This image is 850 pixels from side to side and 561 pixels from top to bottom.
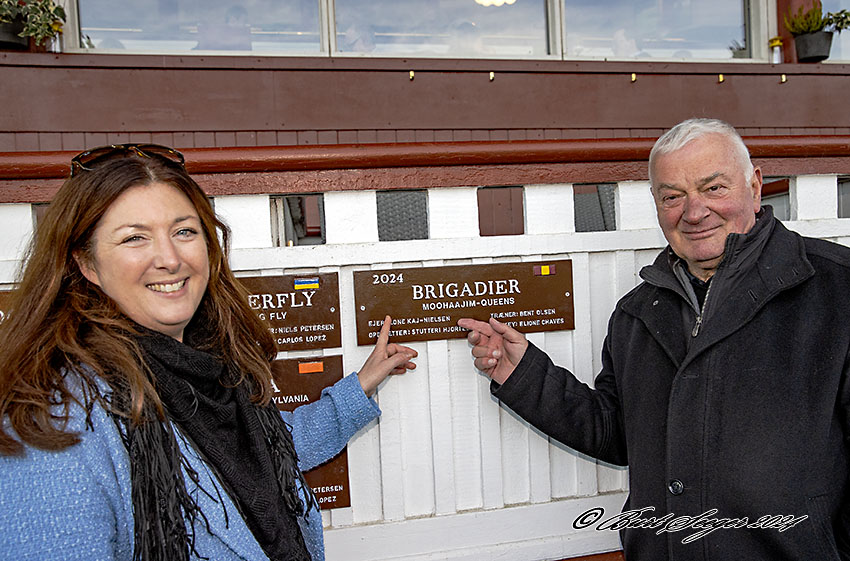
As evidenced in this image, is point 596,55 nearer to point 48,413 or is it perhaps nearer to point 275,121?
point 275,121

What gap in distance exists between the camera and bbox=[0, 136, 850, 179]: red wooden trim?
1738 millimetres

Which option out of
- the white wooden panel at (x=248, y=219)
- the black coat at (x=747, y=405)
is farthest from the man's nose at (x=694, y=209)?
the white wooden panel at (x=248, y=219)

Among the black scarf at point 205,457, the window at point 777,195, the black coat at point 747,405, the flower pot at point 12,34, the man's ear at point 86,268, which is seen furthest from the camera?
the flower pot at point 12,34

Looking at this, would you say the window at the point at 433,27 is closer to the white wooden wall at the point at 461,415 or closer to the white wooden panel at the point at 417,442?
the white wooden wall at the point at 461,415

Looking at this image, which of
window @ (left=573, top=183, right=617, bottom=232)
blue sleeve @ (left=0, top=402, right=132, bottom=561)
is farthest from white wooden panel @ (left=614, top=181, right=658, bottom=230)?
window @ (left=573, top=183, right=617, bottom=232)

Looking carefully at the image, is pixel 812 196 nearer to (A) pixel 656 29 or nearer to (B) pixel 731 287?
(B) pixel 731 287

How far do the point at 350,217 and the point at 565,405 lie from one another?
0.84 m

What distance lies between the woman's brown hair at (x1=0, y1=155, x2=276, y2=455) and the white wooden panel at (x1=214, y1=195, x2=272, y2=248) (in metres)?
0.35

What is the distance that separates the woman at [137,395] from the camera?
1.07 metres

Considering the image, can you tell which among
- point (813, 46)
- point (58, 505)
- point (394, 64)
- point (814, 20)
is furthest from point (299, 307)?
point (813, 46)

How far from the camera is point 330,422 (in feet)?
5.91

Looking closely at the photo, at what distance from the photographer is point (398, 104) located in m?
5.17

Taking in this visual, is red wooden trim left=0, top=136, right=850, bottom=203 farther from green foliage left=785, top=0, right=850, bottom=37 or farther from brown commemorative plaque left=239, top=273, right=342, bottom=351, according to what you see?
green foliage left=785, top=0, right=850, bottom=37

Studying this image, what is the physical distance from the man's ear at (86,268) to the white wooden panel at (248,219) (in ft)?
1.82
